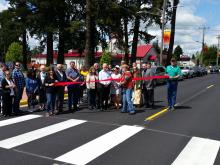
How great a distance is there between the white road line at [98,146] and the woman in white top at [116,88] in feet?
13.3

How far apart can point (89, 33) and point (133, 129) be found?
1528cm

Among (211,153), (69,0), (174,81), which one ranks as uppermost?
(69,0)

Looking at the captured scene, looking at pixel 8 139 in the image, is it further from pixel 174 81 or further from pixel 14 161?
pixel 174 81

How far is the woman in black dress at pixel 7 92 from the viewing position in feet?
43.2

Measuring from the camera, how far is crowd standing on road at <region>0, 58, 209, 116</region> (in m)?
13.5

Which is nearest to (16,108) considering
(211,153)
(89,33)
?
(211,153)

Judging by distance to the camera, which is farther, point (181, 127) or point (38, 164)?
point (181, 127)

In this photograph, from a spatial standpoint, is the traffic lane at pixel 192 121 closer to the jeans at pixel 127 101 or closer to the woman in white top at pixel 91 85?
the jeans at pixel 127 101

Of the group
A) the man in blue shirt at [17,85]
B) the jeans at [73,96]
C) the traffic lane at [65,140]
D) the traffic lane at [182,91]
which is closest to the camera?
the traffic lane at [65,140]

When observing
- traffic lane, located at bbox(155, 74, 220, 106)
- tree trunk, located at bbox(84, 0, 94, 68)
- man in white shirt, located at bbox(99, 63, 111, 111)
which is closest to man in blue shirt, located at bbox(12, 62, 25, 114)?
man in white shirt, located at bbox(99, 63, 111, 111)

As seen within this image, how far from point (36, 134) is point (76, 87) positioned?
4.86 metres

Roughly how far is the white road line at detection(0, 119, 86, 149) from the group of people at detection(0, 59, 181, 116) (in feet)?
5.94

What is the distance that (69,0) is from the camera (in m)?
46.0

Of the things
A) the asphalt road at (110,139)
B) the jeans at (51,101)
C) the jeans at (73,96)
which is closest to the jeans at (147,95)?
the asphalt road at (110,139)
